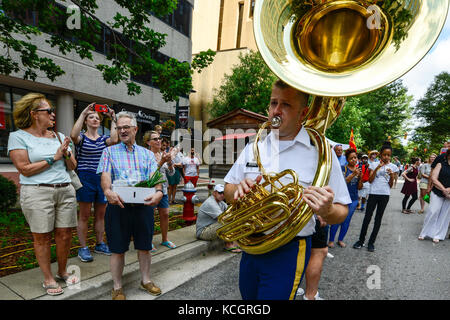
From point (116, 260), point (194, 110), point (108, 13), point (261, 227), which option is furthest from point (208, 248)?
point (194, 110)

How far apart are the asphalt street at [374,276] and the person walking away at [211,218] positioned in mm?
481

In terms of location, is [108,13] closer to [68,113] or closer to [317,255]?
[68,113]

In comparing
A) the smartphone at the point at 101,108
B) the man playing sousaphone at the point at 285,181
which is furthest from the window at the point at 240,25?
the man playing sousaphone at the point at 285,181

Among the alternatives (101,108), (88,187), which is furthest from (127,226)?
(101,108)

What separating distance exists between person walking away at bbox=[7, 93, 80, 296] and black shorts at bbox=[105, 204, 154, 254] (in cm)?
46

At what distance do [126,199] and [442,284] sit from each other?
4.13 m

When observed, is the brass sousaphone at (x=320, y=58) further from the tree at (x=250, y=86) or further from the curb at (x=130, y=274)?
the tree at (x=250, y=86)

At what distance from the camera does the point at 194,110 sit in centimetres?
2912

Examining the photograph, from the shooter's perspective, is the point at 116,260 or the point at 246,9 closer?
the point at 116,260

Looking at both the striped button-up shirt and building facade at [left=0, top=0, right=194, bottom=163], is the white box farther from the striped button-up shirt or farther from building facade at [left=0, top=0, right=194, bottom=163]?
building facade at [left=0, top=0, right=194, bottom=163]

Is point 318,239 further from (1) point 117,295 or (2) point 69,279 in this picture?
(2) point 69,279

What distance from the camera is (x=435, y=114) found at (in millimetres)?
31875

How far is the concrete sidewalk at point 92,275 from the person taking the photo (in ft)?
7.84
